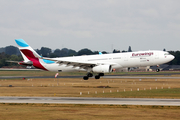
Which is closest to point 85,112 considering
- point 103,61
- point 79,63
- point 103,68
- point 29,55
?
point 103,68

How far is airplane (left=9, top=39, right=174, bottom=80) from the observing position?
63406mm

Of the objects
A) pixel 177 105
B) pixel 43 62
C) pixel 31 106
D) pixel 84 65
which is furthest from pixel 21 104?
pixel 43 62

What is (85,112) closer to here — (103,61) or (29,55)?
(103,61)

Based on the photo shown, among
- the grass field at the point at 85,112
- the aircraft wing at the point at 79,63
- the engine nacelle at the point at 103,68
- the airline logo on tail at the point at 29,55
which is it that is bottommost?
the grass field at the point at 85,112

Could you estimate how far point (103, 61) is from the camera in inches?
2621

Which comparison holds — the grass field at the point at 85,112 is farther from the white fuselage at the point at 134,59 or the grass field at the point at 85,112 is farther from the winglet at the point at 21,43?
the winglet at the point at 21,43

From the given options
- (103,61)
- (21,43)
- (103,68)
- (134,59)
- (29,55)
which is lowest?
(103,68)

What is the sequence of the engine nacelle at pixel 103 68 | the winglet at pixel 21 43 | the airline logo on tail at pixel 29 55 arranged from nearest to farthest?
the engine nacelle at pixel 103 68, the airline logo on tail at pixel 29 55, the winglet at pixel 21 43

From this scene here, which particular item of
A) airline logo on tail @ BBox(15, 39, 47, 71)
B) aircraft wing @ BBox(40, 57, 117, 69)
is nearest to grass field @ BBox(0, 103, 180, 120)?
aircraft wing @ BBox(40, 57, 117, 69)

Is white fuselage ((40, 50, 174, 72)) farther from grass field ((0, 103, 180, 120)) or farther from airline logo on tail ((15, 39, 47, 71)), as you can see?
grass field ((0, 103, 180, 120))

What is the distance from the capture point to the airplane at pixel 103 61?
6341 centimetres

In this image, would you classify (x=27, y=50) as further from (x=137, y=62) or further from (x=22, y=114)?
(x=22, y=114)

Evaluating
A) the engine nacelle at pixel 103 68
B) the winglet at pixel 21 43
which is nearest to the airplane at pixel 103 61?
the engine nacelle at pixel 103 68

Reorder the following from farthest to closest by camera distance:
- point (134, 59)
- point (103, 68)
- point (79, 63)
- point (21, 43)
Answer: point (21, 43) → point (79, 63) → point (103, 68) → point (134, 59)
